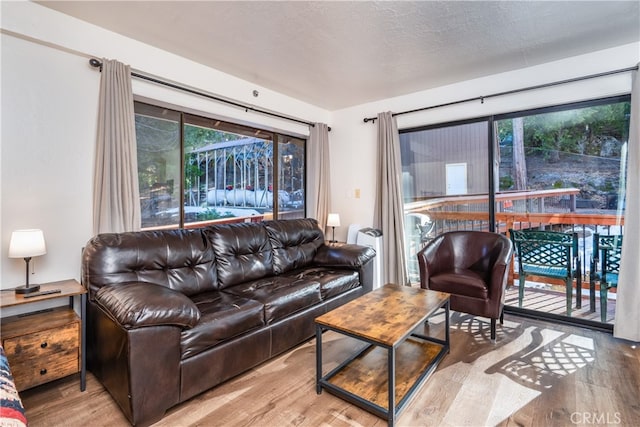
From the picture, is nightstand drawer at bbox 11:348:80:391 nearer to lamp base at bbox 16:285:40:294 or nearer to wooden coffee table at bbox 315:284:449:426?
lamp base at bbox 16:285:40:294

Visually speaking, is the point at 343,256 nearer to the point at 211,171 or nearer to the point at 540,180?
the point at 211,171

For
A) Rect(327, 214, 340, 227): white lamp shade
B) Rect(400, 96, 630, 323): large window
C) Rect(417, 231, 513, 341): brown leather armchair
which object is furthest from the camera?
Rect(327, 214, 340, 227): white lamp shade

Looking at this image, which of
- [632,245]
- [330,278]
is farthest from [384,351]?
[632,245]

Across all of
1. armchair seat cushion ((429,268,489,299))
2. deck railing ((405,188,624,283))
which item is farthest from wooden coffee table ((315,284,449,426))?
deck railing ((405,188,624,283))

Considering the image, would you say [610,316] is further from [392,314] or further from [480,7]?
[480,7]

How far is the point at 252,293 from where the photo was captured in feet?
7.80

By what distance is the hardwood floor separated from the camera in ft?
5.57

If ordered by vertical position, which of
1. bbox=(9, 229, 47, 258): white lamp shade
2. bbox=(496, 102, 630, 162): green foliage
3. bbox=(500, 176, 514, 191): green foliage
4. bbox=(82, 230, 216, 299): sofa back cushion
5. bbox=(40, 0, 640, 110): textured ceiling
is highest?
bbox=(40, 0, 640, 110): textured ceiling

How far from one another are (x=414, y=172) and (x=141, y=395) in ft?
11.9

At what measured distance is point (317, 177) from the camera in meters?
4.45

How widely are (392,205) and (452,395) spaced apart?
2435mm

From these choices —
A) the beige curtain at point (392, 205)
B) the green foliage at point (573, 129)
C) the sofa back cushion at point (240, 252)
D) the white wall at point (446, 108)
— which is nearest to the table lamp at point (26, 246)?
the sofa back cushion at point (240, 252)

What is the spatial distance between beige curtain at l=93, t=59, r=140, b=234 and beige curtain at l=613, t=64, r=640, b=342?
13.5 ft

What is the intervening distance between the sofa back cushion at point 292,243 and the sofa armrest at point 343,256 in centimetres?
13
